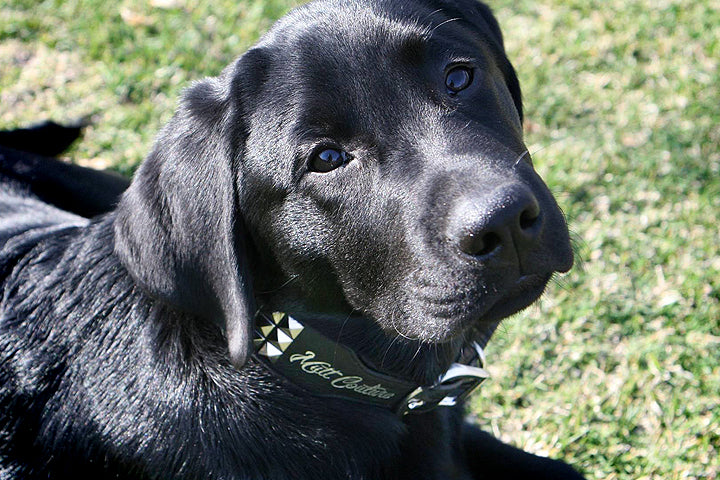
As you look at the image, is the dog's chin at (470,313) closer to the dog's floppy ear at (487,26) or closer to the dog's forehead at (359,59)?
the dog's forehead at (359,59)

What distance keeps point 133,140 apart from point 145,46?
87cm

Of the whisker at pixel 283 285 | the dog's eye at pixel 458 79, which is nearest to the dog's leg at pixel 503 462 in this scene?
the whisker at pixel 283 285

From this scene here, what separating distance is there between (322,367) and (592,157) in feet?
8.95

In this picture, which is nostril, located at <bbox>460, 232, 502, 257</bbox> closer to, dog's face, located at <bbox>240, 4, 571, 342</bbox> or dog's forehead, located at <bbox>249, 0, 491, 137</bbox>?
dog's face, located at <bbox>240, 4, 571, 342</bbox>

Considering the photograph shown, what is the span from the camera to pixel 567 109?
5160mm

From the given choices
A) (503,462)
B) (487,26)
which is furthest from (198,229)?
(503,462)

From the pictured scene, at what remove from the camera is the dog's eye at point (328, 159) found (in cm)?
253

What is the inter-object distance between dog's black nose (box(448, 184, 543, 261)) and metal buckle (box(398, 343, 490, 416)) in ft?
2.22

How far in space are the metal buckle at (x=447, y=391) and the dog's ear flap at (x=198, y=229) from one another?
60cm

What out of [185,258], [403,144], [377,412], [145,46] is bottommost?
[145,46]

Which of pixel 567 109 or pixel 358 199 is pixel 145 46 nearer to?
pixel 567 109

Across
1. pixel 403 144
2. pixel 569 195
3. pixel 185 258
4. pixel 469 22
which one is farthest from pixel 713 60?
pixel 185 258

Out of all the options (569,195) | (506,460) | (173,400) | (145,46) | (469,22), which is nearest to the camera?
(173,400)

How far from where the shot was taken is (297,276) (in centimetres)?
269
